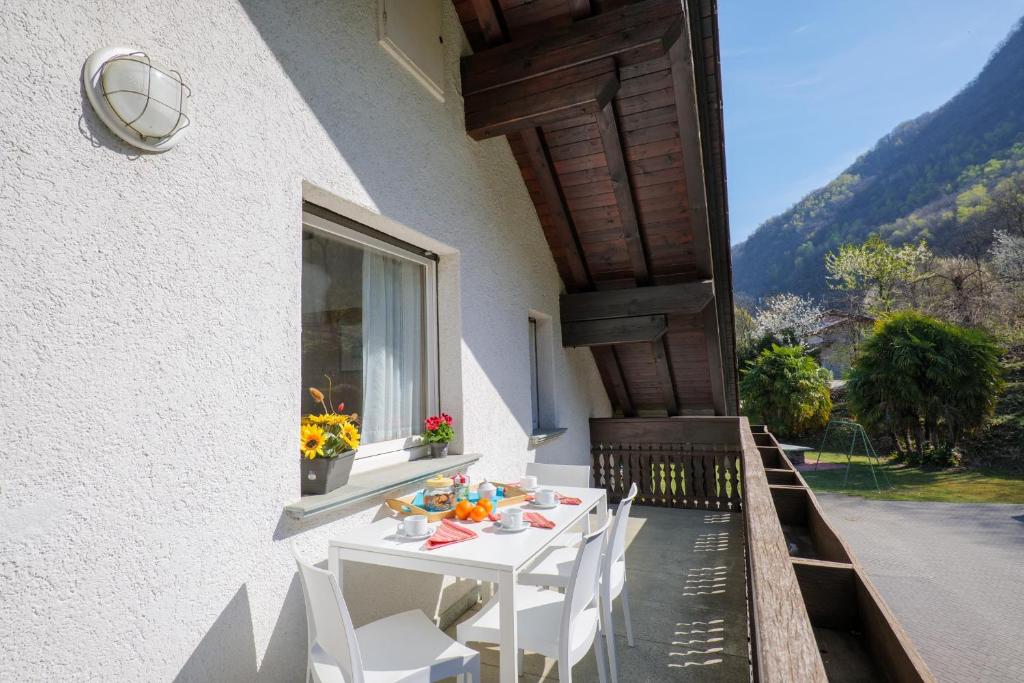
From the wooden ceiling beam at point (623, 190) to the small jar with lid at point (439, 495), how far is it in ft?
9.06

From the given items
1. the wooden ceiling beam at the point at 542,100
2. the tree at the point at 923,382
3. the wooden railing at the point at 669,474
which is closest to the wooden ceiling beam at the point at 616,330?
the wooden railing at the point at 669,474

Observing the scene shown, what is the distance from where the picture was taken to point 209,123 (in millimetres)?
1657

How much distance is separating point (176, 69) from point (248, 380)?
3.50 ft

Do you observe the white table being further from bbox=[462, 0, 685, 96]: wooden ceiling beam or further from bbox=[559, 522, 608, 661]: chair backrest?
bbox=[462, 0, 685, 96]: wooden ceiling beam

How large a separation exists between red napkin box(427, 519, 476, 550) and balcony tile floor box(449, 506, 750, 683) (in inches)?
35.7

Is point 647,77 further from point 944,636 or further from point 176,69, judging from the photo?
point 944,636

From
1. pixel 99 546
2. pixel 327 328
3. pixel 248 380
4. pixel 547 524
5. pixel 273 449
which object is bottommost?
pixel 547 524

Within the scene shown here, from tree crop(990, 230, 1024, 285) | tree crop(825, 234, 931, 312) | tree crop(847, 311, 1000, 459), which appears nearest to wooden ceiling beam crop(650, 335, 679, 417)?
tree crop(847, 311, 1000, 459)

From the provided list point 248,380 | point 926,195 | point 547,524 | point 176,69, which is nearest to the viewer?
point 176,69

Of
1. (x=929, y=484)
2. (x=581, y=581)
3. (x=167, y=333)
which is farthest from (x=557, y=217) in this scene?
(x=929, y=484)

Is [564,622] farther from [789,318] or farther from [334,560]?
[789,318]

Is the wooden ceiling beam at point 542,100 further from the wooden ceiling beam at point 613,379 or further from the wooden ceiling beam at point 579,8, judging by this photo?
the wooden ceiling beam at point 613,379

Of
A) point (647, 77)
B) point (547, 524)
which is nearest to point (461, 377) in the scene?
point (547, 524)

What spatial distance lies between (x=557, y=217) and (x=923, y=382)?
10082mm
